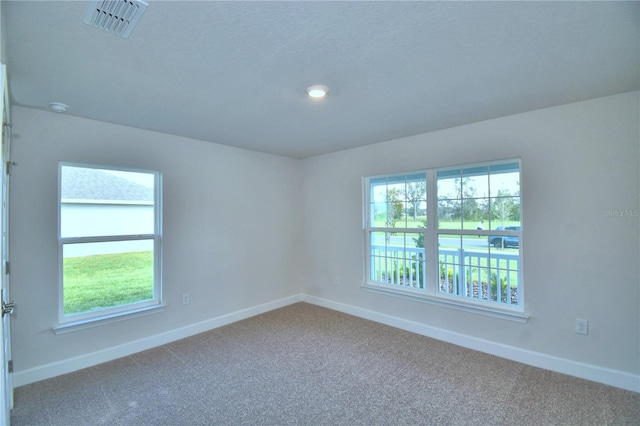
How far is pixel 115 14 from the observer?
4.71 feet

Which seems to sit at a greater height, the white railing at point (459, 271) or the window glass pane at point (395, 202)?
the window glass pane at point (395, 202)

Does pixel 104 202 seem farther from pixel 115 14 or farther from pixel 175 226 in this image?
pixel 115 14

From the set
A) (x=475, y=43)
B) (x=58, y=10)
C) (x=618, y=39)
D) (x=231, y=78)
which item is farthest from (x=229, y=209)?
(x=618, y=39)

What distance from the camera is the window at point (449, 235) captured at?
3.06 m

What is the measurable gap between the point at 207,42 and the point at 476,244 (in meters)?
3.04

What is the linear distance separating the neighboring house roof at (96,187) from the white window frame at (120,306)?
0.05 metres

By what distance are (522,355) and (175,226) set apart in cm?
379

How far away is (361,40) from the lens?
166 cm

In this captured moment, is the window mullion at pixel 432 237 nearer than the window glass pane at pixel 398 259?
Yes

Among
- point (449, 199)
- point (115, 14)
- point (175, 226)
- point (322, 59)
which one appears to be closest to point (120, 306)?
point (175, 226)

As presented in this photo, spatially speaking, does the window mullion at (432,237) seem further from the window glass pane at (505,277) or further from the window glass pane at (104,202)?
the window glass pane at (104,202)

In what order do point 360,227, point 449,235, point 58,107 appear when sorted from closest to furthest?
1. point 58,107
2. point 449,235
3. point 360,227

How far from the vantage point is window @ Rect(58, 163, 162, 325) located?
2.86m

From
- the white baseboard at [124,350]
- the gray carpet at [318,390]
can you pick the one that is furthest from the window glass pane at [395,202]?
the white baseboard at [124,350]
